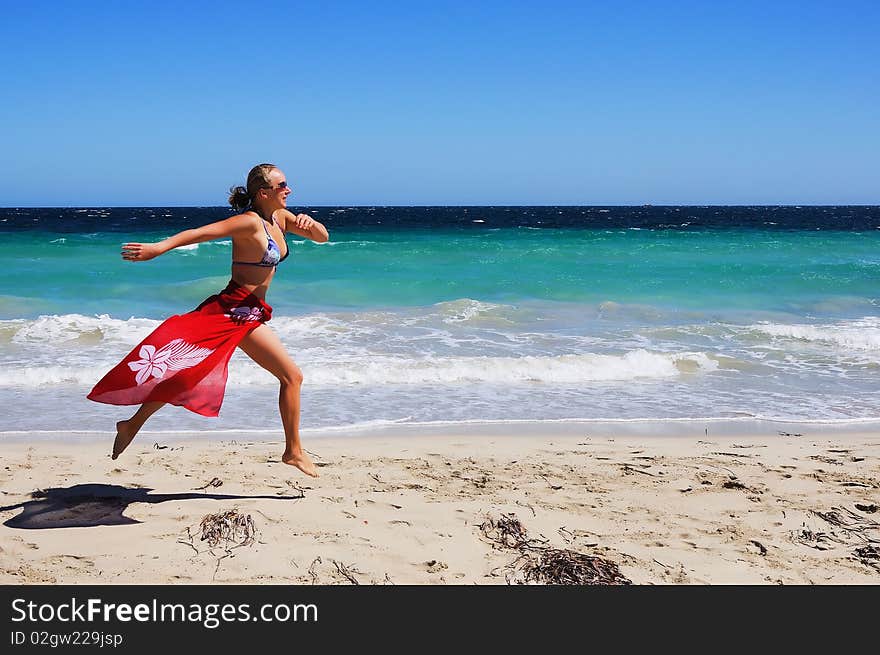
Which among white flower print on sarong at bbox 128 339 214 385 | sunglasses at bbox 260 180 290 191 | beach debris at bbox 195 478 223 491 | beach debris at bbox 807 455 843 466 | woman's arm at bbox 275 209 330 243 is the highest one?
sunglasses at bbox 260 180 290 191

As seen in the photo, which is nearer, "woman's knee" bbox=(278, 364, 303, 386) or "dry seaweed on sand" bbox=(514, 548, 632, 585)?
"dry seaweed on sand" bbox=(514, 548, 632, 585)

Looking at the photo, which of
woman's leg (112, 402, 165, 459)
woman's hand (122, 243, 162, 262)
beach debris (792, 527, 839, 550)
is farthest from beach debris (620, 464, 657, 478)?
woman's hand (122, 243, 162, 262)

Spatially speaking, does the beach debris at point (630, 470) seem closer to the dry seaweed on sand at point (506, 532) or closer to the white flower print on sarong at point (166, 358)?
the dry seaweed on sand at point (506, 532)

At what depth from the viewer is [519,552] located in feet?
12.2

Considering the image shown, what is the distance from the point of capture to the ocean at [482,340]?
23.4 ft

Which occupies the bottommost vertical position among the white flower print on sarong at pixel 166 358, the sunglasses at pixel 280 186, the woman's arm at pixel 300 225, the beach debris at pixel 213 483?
the beach debris at pixel 213 483

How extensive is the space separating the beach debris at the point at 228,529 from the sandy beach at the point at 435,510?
0.02m

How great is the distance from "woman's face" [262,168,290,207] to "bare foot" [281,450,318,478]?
4.72ft

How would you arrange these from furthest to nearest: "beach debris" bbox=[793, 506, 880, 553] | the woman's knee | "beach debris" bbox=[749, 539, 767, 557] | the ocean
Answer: the ocean, the woman's knee, "beach debris" bbox=[793, 506, 880, 553], "beach debris" bbox=[749, 539, 767, 557]

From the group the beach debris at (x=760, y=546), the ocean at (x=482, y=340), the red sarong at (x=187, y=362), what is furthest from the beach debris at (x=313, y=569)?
the ocean at (x=482, y=340)

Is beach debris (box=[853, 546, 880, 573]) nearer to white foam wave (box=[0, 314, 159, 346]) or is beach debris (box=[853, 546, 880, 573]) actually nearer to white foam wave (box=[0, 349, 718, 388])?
white foam wave (box=[0, 349, 718, 388])

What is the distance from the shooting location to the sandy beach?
3553mm

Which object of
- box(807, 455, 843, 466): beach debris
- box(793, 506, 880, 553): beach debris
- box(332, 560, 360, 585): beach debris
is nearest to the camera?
box(332, 560, 360, 585): beach debris
